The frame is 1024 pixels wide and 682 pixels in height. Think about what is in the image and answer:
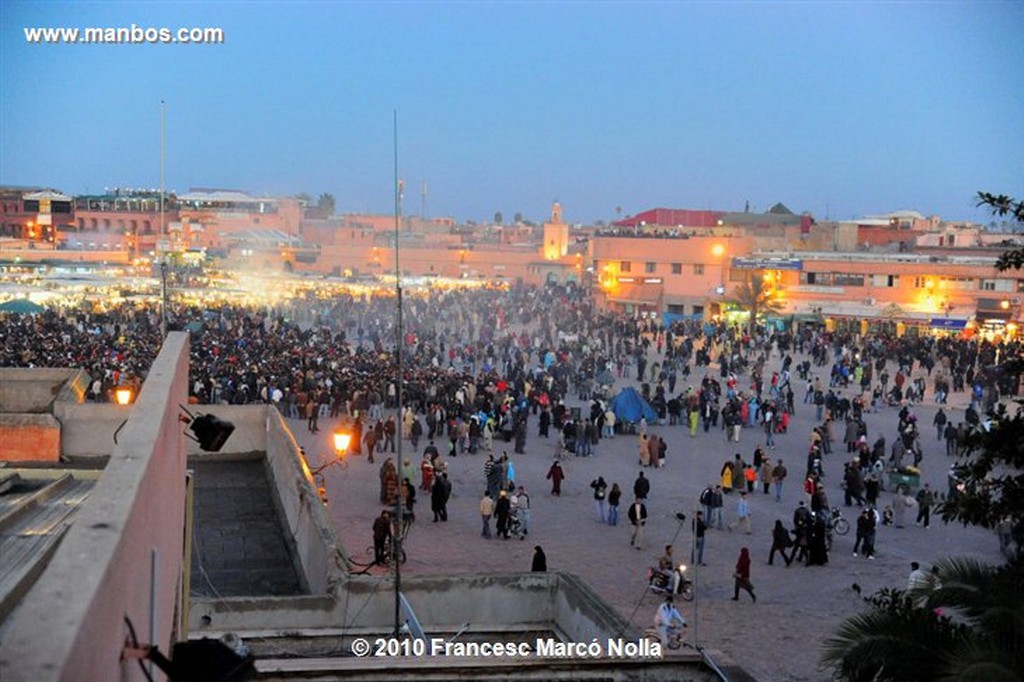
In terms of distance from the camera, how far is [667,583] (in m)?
12.5

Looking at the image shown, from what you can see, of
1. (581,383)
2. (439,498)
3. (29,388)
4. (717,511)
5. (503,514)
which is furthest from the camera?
(581,383)

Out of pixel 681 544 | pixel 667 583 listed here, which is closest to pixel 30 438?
pixel 667 583

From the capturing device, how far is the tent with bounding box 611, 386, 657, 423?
24.0 metres

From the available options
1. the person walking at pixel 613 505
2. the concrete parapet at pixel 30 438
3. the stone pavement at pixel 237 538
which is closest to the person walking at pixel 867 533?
the person walking at pixel 613 505

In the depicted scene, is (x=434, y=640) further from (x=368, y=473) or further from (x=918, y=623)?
(x=368, y=473)

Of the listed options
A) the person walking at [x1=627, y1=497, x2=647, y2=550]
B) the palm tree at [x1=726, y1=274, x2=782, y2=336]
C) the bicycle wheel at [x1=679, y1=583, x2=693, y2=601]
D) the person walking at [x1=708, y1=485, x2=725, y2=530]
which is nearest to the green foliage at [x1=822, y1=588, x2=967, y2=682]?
the bicycle wheel at [x1=679, y1=583, x2=693, y2=601]

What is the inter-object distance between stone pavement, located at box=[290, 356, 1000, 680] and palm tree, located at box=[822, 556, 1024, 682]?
11.9 feet

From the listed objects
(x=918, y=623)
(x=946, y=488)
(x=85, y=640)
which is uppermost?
(x=85, y=640)

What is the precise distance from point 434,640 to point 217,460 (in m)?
7.75

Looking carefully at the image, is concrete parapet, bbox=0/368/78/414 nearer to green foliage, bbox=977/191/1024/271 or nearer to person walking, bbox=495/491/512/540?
person walking, bbox=495/491/512/540

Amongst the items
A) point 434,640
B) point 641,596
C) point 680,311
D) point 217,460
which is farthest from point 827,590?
point 680,311

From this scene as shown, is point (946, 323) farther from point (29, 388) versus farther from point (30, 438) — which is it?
point (30, 438)

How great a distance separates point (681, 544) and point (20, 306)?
27007 millimetres

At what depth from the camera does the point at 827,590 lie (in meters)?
13.3
